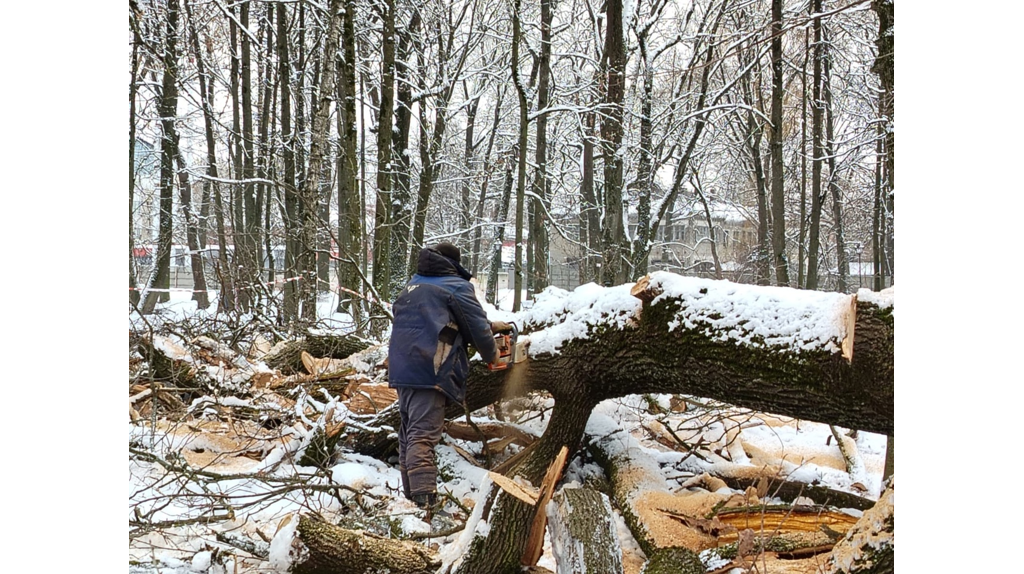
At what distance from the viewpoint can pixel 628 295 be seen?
8.23ft

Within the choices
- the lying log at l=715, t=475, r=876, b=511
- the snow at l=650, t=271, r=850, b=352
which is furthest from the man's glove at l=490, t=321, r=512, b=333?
the lying log at l=715, t=475, r=876, b=511

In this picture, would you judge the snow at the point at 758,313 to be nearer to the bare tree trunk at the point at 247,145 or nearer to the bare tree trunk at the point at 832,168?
the bare tree trunk at the point at 832,168

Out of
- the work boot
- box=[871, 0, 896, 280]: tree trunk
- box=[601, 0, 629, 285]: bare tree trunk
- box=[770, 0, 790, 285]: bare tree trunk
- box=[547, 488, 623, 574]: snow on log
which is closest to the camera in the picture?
box=[547, 488, 623, 574]: snow on log

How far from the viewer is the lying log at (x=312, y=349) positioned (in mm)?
3938

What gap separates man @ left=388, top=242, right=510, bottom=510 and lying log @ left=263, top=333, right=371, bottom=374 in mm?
1331

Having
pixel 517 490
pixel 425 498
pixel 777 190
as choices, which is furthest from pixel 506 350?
pixel 777 190

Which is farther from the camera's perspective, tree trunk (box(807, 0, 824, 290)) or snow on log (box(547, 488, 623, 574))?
tree trunk (box(807, 0, 824, 290))

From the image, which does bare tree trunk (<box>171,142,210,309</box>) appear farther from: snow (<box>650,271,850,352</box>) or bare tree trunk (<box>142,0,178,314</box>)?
snow (<box>650,271,850,352</box>)

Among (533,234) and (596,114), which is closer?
(596,114)

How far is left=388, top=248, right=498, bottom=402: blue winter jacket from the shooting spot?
2676 millimetres
